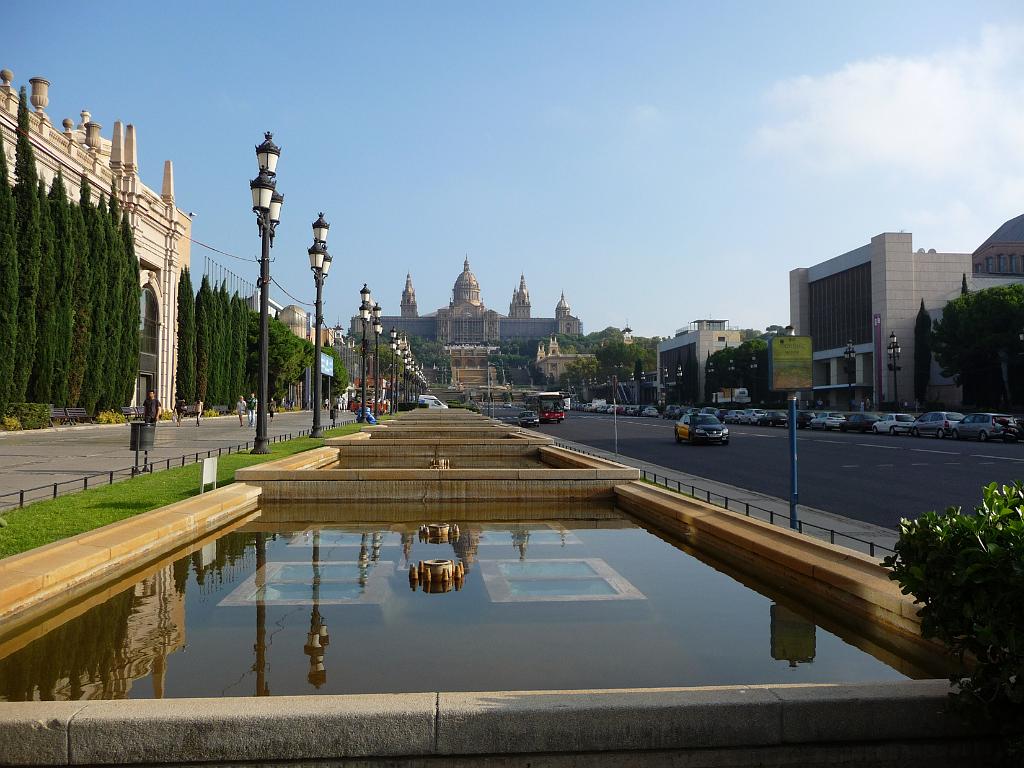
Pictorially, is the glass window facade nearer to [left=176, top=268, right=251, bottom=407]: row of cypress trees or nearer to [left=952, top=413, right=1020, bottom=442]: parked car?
[left=952, top=413, right=1020, bottom=442]: parked car

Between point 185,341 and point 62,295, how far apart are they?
64.0 feet

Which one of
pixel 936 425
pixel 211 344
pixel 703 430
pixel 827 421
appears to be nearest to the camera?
pixel 703 430

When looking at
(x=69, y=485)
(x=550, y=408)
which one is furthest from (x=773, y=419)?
(x=69, y=485)

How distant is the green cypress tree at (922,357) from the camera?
78.9 meters

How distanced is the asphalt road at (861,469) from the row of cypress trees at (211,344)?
107 ft

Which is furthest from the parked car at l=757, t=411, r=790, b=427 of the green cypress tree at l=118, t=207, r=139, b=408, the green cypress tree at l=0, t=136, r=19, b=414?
the green cypress tree at l=0, t=136, r=19, b=414

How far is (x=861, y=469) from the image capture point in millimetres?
23484

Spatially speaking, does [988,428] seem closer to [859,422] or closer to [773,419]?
[859,422]

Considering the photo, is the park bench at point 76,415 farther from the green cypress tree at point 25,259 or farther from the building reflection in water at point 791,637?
the building reflection in water at point 791,637

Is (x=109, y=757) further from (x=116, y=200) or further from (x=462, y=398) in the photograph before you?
(x=462, y=398)

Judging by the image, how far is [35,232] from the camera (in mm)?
34406

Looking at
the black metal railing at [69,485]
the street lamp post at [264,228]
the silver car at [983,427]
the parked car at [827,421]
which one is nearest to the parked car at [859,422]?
the parked car at [827,421]

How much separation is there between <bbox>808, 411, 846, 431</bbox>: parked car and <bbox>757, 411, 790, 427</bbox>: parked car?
3011mm

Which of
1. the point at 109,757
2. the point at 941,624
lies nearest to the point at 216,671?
the point at 109,757
